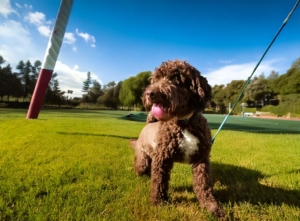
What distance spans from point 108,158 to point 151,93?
249 cm

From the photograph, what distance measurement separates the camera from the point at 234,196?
2.45 metres

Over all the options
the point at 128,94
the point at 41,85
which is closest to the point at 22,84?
the point at 128,94

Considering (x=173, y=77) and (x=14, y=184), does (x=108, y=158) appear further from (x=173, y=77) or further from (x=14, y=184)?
(x=173, y=77)

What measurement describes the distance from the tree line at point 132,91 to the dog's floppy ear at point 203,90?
2018cm

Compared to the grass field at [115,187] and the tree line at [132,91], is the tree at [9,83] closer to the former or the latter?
the tree line at [132,91]

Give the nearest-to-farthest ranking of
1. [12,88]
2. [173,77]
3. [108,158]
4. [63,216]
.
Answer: [63,216] < [173,77] < [108,158] < [12,88]

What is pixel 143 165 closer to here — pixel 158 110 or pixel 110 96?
pixel 158 110

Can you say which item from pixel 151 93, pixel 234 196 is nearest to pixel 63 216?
pixel 151 93

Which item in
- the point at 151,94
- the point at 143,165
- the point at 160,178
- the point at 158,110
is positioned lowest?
the point at 143,165

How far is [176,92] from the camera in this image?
2.13m

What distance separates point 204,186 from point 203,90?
42.8 inches

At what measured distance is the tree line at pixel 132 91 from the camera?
26.0m

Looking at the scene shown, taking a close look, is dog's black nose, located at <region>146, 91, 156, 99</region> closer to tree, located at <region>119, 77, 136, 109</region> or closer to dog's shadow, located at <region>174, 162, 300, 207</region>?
dog's shadow, located at <region>174, 162, 300, 207</region>

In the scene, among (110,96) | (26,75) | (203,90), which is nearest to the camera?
(203,90)
